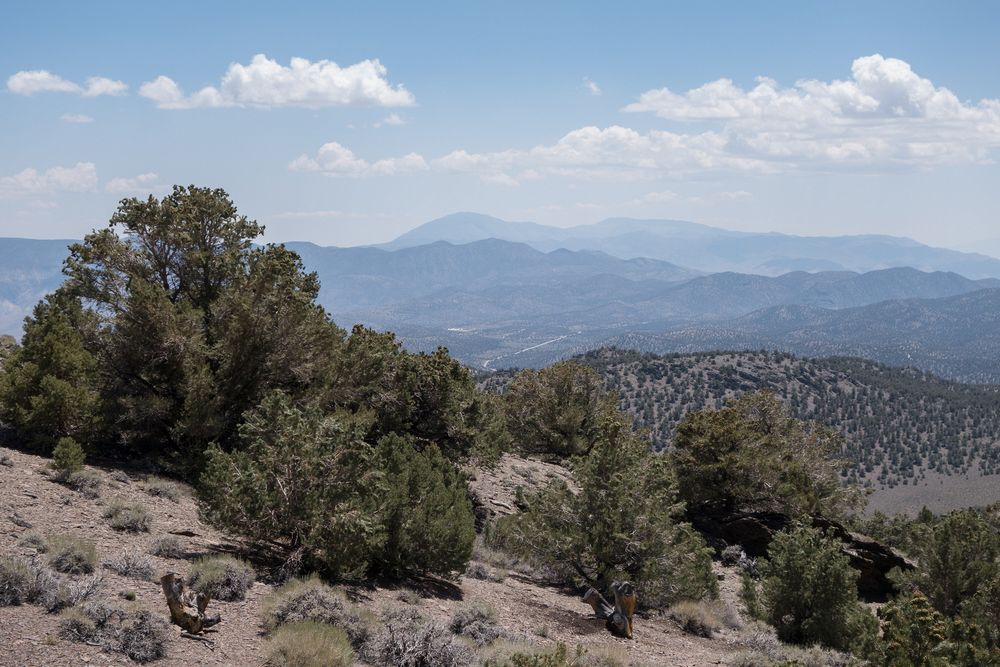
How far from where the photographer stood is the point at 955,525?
20.3 m

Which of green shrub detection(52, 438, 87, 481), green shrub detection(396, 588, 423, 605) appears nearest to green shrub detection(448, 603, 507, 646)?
green shrub detection(396, 588, 423, 605)

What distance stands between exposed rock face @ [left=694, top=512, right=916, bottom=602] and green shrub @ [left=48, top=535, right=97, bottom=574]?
780 inches

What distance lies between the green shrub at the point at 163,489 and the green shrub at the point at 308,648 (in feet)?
23.3

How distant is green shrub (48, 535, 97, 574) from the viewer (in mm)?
9656

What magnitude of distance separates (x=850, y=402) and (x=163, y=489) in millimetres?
143474

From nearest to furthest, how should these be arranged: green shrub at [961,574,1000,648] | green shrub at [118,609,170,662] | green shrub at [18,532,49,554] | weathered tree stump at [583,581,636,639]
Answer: green shrub at [118,609,170,662] < green shrub at [18,532,49,554] < weathered tree stump at [583,581,636,639] < green shrub at [961,574,1000,648]

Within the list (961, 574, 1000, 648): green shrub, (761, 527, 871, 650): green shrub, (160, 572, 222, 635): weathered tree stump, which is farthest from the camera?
(961, 574, 1000, 648): green shrub

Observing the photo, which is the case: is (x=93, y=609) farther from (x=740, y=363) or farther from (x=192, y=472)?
(x=740, y=363)

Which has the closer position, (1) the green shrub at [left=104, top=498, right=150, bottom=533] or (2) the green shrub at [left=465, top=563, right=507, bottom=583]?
(1) the green shrub at [left=104, top=498, right=150, bottom=533]

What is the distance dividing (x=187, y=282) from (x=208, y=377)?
456cm

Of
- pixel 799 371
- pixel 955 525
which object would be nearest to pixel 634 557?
pixel 955 525

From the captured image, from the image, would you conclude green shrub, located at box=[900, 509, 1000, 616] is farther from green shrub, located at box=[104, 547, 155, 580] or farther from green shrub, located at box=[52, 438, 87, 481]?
green shrub, located at box=[52, 438, 87, 481]

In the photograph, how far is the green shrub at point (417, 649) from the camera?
9102 mm

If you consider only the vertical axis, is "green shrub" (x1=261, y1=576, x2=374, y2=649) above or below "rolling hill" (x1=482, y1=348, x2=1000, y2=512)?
above
